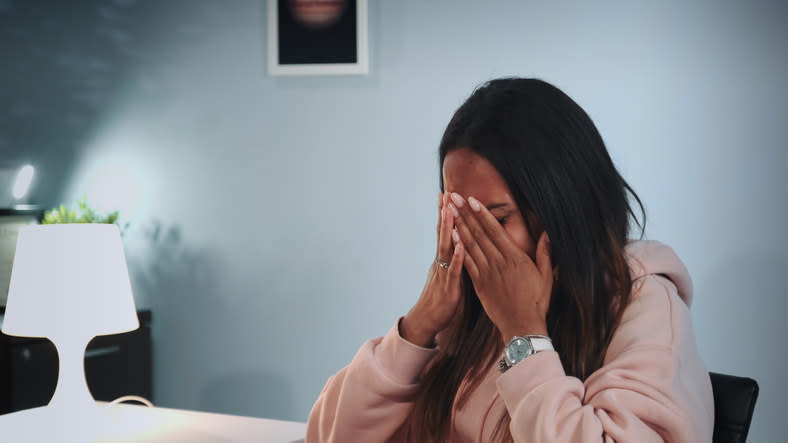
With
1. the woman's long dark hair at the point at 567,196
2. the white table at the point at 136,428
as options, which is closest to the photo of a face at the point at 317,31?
the white table at the point at 136,428

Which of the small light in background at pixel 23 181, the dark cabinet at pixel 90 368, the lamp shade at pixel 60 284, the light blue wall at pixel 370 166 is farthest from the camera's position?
the small light in background at pixel 23 181

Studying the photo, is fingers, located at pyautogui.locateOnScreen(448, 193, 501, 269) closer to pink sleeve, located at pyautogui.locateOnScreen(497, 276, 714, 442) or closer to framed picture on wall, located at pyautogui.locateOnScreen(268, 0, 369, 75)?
pink sleeve, located at pyautogui.locateOnScreen(497, 276, 714, 442)

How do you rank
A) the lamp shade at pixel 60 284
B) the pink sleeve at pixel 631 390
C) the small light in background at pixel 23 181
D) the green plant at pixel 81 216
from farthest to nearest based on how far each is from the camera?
the small light in background at pixel 23 181
the green plant at pixel 81 216
the lamp shade at pixel 60 284
the pink sleeve at pixel 631 390

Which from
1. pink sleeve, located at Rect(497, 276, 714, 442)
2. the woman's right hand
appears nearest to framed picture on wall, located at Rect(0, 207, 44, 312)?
the woman's right hand

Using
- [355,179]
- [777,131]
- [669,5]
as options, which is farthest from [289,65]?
[777,131]

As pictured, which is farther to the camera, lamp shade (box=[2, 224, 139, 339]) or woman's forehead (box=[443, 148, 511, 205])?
lamp shade (box=[2, 224, 139, 339])

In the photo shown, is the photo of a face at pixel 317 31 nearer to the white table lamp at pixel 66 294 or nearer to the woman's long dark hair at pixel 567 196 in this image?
the white table lamp at pixel 66 294

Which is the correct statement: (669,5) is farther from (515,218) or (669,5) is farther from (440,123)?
(515,218)

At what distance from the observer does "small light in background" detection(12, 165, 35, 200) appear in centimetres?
268

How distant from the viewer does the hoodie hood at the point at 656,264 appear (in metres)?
1.05

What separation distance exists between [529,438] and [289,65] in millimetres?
1730

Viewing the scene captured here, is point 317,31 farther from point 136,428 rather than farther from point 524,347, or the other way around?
point 524,347

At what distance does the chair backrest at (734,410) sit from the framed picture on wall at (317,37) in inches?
62.6

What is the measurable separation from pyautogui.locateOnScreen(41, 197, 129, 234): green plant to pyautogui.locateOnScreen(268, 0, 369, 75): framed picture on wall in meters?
0.72
